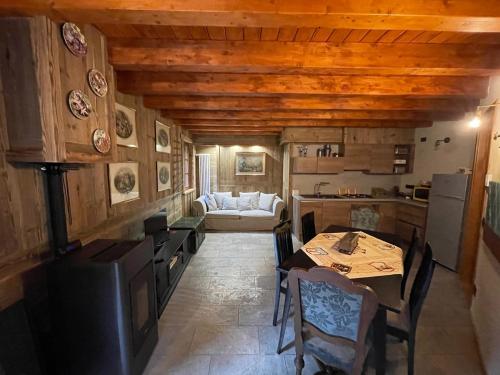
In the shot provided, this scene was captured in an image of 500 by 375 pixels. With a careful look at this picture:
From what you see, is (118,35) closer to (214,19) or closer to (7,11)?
(7,11)

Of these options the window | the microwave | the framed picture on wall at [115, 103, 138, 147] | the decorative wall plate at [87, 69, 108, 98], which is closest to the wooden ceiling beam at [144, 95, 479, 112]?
the framed picture on wall at [115, 103, 138, 147]

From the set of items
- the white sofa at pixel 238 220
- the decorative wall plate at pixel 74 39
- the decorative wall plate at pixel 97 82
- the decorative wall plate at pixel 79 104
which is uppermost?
the decorative wall plate at pixel 74 39

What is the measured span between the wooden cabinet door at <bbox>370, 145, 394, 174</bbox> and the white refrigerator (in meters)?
1.26

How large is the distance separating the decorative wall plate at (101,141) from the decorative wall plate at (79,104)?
14 centimetres

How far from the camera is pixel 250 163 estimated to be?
6.16m

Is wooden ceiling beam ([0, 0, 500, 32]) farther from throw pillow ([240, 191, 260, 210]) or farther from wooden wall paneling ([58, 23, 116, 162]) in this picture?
throw pillow ([240, 191, 260, 210])

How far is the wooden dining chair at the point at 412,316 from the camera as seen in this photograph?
141 cm

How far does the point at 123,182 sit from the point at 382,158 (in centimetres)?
490

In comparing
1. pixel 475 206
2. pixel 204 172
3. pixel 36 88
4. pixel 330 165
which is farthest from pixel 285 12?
pixel 204 172

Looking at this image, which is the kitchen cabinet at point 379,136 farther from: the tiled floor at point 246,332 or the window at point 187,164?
the window at point 187,164

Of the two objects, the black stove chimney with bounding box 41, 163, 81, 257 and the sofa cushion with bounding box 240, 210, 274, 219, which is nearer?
the black stove chimney with bounding box 41, 163, 81, 257

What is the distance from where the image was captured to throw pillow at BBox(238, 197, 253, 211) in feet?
18.4

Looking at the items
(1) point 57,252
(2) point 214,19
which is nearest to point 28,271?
(1) point 57,252

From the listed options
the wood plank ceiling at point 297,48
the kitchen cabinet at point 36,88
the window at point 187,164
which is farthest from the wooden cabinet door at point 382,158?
the kitchen cabinet at point 36,88
